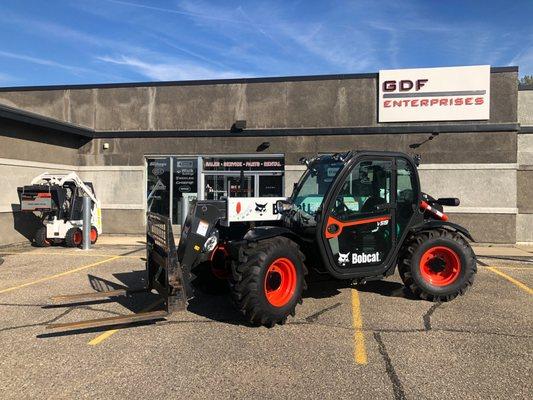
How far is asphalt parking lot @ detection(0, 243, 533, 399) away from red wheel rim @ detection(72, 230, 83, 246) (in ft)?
18.0

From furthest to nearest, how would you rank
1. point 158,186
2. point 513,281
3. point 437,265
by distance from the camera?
point 158,186, point 513,281, point 437,265

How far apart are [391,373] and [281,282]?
183 centimetres

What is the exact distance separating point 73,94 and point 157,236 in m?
12.6

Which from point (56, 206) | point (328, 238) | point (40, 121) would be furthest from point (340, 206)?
point (40, 121)

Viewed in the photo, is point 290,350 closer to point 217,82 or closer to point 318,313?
point 318,313

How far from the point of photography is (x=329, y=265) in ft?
19.1

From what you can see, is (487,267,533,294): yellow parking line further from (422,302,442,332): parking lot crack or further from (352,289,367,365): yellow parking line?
(352,289,367,365): yellow parking line

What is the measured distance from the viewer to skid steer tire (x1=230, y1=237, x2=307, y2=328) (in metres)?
5.08

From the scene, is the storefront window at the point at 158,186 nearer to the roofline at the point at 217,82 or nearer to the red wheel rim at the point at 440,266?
the roofline at the point at 217,82

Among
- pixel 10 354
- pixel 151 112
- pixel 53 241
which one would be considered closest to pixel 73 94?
pixel 151 112

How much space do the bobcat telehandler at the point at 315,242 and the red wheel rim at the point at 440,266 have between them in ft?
0.05

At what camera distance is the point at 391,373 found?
408 centimetres

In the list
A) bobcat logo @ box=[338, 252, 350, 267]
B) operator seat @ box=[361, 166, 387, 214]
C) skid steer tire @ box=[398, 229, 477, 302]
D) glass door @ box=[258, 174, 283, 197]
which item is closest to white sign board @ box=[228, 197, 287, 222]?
bobcat logo @ box=[338, 252, 350, 267]

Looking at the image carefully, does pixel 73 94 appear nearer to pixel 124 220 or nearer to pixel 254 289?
pixel 124 220
